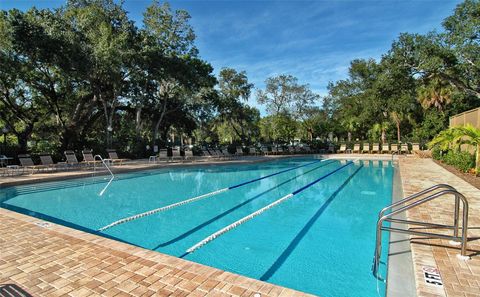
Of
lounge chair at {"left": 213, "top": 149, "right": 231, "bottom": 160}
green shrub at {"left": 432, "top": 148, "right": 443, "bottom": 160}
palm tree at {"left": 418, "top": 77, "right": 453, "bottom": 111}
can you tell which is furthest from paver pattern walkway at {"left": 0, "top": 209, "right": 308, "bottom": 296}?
palm tree at {"left": 418, "top": 77, "right": 453, "bottom": 111}

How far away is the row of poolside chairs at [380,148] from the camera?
2341cm

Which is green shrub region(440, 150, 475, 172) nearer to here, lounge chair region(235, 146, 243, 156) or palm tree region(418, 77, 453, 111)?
palm tree region(418, 77, 453, 111)

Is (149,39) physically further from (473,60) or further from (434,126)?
(434,126)

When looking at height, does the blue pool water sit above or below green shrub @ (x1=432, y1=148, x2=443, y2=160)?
below

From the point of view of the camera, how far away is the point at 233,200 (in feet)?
28.3

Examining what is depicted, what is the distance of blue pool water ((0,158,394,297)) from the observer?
4219 mm

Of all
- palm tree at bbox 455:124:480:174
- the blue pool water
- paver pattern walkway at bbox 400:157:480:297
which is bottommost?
the blue pool water

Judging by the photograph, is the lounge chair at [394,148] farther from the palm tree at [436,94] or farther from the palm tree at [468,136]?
the palm tree at [468,136]

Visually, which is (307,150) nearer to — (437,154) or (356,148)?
(356,148)

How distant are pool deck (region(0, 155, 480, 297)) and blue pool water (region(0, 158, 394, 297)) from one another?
85 cm

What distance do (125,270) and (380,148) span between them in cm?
2486

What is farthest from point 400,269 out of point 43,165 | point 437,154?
point 437,154

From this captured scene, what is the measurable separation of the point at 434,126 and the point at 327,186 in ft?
68.3

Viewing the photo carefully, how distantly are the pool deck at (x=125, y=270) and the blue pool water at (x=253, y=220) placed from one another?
85 centimetres
